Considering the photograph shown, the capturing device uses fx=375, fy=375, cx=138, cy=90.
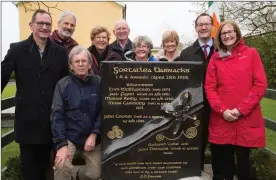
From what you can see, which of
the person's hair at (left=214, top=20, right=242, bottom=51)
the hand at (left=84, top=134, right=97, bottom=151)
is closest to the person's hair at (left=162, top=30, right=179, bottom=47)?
the person's hair at (left=214, top=20, right=242, bottom=51)

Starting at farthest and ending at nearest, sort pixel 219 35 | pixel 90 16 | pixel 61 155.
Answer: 1. pixel 90 16
2. pixel 219 35
3. pixel 61 155

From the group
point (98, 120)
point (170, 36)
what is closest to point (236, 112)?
point (170, 36)

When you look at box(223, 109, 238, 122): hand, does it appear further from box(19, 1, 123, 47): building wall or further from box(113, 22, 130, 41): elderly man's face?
box(19, 1, 123, 47): building wall

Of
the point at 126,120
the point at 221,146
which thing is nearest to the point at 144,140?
the point at 126,120

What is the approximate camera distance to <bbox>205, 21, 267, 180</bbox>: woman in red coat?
4359 mm

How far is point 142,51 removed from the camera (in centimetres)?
464

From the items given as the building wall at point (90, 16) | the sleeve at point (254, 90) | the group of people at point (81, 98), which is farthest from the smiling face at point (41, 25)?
the building wall at point (90, 16)

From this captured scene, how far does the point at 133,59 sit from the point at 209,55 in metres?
1.04

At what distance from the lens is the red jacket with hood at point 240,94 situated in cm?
436

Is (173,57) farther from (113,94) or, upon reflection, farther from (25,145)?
(25,145)

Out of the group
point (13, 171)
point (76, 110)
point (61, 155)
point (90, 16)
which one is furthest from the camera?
point (90, 16)

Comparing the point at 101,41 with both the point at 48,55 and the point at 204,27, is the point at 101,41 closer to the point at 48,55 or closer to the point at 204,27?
the point at 48,55

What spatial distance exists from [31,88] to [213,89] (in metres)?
2.15

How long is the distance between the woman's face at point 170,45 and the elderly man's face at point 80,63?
3.96 feet
